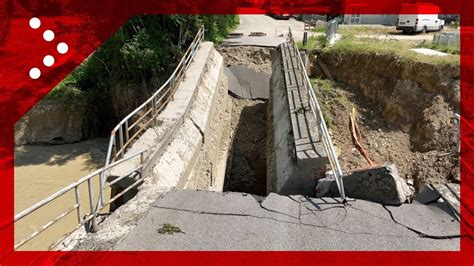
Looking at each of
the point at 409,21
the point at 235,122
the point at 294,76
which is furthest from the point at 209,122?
the point at 409,21

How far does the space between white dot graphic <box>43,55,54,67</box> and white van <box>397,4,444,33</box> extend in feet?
74.1

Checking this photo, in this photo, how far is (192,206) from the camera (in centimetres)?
594

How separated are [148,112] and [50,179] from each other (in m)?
8.56

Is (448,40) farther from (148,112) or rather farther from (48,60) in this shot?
(48,60)

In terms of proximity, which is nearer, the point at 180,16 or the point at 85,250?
the point at 85,250

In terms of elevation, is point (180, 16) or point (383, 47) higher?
point (180, 16)

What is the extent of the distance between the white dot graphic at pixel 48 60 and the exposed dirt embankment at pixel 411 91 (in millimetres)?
14442

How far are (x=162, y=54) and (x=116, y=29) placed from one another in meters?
2.24

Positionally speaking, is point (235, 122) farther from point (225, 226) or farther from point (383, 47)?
point (225, 226)

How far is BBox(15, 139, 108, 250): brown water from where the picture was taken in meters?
11.2

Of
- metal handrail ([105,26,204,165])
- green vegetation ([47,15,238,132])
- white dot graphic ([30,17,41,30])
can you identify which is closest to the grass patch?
metal handrail ([105,26,204,165])

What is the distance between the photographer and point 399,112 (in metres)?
13.4

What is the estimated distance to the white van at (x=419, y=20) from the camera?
24877 millimetres
